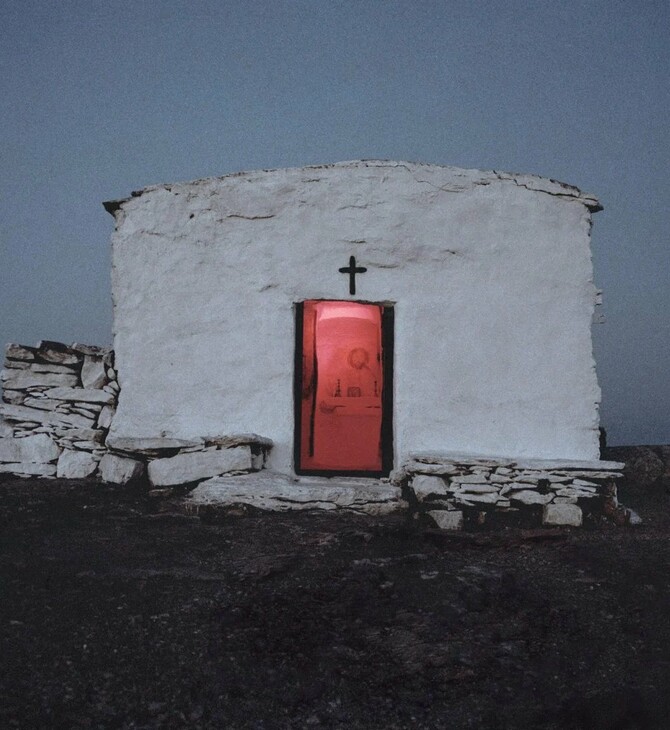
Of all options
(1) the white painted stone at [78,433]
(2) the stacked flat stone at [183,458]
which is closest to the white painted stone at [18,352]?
(1) the white painted stone at [78,433]

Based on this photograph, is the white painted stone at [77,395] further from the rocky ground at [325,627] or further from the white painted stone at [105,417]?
the rocky ground at [325,627]

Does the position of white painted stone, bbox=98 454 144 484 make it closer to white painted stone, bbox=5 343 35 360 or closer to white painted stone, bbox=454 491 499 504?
white painted stone, bbox=5 343 35 360

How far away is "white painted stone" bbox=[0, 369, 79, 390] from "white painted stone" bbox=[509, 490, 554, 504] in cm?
463

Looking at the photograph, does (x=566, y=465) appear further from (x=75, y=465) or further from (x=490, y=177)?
(x=75, y=465)

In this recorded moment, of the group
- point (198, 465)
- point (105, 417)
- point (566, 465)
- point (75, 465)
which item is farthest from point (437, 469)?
point (75, 465)

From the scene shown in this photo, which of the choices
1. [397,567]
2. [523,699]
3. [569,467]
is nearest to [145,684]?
[523,699]

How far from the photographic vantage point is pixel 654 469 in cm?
727

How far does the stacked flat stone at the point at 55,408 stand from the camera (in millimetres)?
5816

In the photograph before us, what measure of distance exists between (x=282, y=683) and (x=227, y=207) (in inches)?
187

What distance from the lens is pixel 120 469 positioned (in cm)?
552

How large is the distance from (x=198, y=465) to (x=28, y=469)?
190cm

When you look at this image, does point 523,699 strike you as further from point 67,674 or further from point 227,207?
point 227,207

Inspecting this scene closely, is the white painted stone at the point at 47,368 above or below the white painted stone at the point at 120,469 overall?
above

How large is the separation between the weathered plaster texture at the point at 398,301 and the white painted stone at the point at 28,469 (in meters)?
0.77
